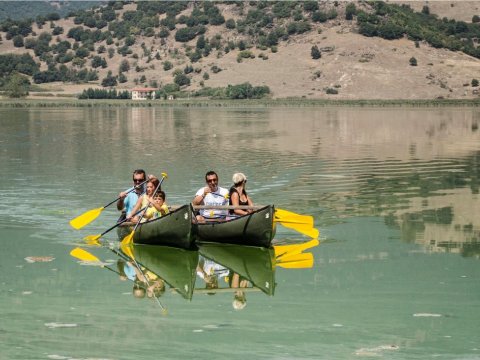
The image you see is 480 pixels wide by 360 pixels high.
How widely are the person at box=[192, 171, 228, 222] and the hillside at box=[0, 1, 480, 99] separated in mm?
128153

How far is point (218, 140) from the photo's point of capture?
50750 millimetres

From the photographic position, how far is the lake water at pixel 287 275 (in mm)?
11656

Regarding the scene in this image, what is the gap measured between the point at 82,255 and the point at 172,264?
64.3 inches

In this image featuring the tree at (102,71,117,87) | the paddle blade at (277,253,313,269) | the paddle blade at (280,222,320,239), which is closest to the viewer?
the paddle blade at (277,253,313,269)

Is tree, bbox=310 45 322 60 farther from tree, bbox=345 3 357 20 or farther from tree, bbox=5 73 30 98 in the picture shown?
tree, bbox=5 73 30 98

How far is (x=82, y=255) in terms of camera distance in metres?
17.2

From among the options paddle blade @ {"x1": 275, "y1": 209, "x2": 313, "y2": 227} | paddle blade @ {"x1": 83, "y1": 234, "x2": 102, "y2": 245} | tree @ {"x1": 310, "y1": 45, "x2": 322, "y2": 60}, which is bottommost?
paddle blade @ {"x1": 83, "y1": 234, "x2": 102, "y2": 245}

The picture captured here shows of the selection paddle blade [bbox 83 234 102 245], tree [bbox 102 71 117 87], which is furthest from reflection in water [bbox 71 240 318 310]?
tree [bbox 102 71 117 87]

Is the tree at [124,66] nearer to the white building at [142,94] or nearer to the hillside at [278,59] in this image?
the hillside at [278,59]

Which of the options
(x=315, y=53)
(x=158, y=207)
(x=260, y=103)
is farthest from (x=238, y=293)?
(x=315, y=53)

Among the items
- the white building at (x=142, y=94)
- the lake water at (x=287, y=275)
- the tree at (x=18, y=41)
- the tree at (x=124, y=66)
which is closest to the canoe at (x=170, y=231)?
the lake water at (x=287, y=275)

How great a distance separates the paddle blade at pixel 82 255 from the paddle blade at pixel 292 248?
9.79 ft

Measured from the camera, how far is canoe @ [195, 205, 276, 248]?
17.3 metres

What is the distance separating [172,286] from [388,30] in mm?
161211
